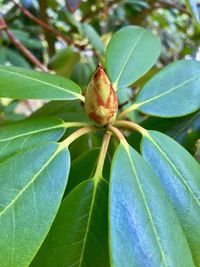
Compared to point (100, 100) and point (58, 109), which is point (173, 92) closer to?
point (100, 100)

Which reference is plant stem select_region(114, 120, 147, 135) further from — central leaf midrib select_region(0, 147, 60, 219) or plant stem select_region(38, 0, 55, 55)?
plant stem select_region(38, 0, 55, 55)

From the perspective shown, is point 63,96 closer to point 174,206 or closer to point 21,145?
point 21,145

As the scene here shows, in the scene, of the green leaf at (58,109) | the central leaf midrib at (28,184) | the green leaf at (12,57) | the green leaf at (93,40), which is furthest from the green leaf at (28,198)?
the green leaf at (12,57)

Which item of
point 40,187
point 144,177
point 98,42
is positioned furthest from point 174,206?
point 98,42

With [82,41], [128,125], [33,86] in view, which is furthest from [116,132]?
[82,41]

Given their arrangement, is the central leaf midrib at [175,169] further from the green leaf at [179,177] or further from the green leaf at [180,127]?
the green leaf at [180,127]

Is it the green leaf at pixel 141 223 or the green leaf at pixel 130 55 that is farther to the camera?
the green leaf at pixel 130 55
